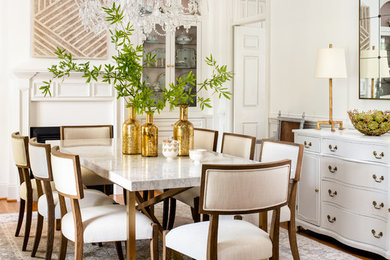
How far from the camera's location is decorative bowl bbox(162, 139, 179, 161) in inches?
131

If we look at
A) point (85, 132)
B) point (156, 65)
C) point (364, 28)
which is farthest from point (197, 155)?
point (156, 65)

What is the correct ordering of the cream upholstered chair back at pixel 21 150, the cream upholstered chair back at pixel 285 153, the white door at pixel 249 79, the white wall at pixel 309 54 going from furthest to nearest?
the white door at pixel 249 79 < the white wall at pixel 309 54 < the cream upholstered chair back at pixel 21 150 < the cream upholstered chair back at pixel 285 153

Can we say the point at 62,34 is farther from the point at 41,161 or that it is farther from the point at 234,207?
the point at 234,207

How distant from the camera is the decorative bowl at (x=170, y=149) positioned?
332 centimetres

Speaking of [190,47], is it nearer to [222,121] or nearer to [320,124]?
[222,121]

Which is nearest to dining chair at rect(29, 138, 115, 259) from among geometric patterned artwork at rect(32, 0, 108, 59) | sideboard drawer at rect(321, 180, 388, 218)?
sideboard drawer at rect(321, 180, 388, 218)

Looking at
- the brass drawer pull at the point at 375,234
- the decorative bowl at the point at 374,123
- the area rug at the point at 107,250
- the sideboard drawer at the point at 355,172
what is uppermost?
the decorative bowl at the point at 374,123

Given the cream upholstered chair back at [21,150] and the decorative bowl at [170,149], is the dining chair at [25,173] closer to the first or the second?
the cream upholstered chair back at [21,150]

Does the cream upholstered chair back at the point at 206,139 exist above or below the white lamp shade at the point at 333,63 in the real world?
below

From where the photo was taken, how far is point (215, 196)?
2324mm

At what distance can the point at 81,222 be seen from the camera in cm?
273

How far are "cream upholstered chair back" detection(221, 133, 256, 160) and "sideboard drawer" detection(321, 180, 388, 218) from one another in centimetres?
79

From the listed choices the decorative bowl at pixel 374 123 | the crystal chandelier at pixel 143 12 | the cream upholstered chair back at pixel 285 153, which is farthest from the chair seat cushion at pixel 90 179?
the decorative bowl at pixel 374 123

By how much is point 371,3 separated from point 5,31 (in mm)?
3959
